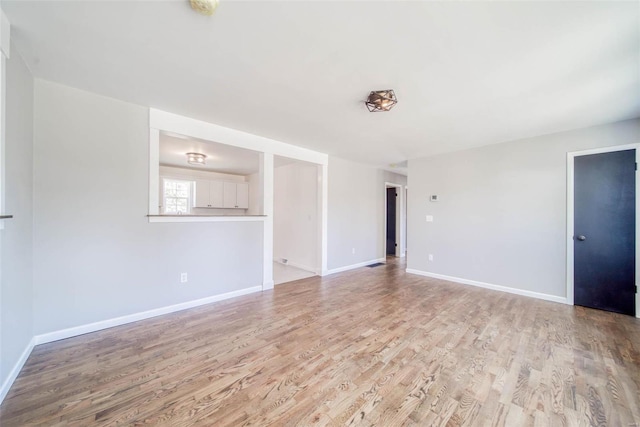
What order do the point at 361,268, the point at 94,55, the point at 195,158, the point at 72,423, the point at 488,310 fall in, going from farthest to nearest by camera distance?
the point at 361,268 < the point at 195,158 < the point at 488,310 < the point at 94,55 < the point at 72,423

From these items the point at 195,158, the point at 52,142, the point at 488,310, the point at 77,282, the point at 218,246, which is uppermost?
the point at 195,158

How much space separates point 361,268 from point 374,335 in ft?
9.61

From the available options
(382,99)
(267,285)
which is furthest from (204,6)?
(267,285)

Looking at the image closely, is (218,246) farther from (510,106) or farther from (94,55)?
(510,106)

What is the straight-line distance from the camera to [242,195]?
680 centimetres

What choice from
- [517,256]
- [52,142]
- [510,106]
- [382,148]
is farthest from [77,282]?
[517,256]

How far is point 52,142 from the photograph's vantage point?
7.32 feet

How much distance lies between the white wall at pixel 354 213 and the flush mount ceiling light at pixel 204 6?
11.7 ft

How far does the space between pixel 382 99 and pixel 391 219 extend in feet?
16.8

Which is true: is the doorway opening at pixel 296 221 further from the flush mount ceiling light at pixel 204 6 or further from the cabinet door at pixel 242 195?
the flush mount ceiling light at pixel 204 6

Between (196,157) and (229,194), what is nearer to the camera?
(196,157)

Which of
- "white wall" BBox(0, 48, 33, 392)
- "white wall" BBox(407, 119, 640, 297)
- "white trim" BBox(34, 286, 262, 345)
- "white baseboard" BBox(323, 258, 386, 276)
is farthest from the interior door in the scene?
"white wall" BBox(0, 48, 33, 392)

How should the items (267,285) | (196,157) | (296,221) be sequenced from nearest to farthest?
1. (267,285)
2. (196,157)
3. (296,221)

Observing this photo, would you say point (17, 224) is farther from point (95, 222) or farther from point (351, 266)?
point (351, 266)
